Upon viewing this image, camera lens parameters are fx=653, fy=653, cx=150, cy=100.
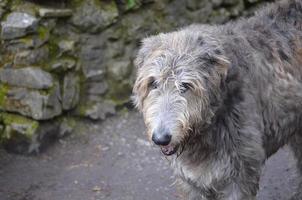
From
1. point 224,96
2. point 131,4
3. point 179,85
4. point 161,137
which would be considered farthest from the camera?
point 131,4

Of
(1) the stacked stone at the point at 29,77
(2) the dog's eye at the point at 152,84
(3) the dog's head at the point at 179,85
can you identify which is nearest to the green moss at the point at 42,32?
(1) the stacked stone at the point at 29,77

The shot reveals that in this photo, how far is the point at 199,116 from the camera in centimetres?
397

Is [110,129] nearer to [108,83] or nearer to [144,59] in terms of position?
[108,83]

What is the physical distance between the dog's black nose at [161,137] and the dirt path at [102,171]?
215 centimetres

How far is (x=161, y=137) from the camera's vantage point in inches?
147

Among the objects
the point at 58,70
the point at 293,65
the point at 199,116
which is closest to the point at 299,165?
the point at 293,65

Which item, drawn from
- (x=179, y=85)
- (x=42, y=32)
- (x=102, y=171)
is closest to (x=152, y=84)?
(x=179, y=85)

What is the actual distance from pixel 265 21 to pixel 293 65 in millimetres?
389

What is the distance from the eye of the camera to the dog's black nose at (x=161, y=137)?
3.74 m

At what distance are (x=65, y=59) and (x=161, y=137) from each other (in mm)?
2897

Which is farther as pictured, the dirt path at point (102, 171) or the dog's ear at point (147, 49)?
the dirt path at point (102, 171)

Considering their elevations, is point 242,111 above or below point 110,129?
above

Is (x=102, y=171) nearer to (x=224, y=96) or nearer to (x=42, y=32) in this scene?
(x=42, y=32)

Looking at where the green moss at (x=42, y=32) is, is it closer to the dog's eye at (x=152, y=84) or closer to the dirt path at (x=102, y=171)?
the dirt path at (x=102, y=171)
